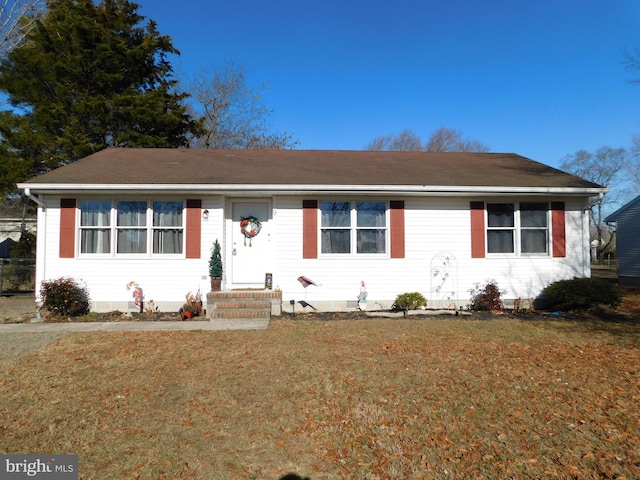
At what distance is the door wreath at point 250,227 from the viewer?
9.64 meters

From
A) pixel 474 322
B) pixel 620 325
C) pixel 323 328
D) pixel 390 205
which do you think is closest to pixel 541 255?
pixel 620 325

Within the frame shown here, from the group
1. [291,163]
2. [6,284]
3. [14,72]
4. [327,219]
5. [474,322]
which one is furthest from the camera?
[14,72]

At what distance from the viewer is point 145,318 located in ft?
28.2

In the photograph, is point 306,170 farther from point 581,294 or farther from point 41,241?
point 581,294

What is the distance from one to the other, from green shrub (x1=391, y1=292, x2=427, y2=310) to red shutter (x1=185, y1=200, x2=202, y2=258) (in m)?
5.17

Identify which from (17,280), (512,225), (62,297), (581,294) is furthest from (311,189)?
(17,280)

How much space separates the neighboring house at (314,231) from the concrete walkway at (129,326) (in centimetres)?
122

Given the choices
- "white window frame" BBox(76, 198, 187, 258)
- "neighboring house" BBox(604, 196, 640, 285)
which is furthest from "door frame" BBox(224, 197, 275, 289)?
"neighboring house" BBox(604, 196, 640, 285)

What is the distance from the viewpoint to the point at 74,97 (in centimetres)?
1708

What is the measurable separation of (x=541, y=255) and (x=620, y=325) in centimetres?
249

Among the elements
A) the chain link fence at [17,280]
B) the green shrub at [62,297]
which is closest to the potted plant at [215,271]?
the green shrub at [62,297]

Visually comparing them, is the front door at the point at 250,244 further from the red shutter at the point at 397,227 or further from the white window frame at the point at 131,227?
the red shutter at the point at 397,227

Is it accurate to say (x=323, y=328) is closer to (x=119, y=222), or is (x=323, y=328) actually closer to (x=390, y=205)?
(x=390, y=205)

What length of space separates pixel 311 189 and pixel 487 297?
5.24m
